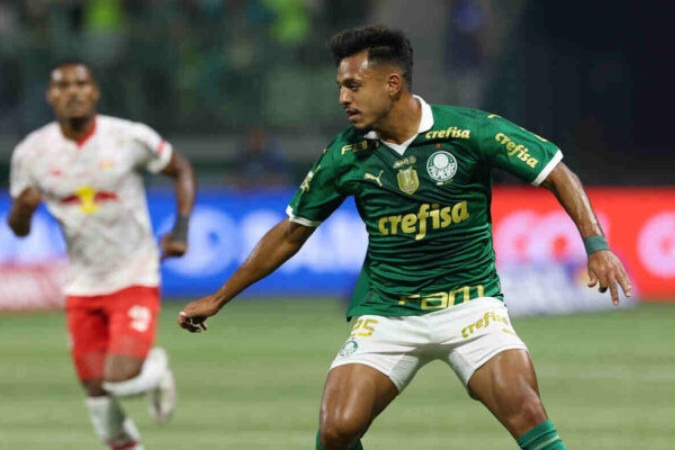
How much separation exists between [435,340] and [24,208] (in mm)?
3482

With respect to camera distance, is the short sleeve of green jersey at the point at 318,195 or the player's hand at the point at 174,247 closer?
the short sleeve of green jersey at the point at 318,195

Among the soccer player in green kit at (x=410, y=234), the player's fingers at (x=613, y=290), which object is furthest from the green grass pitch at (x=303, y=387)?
the player's fingers at (x=613, y=290)

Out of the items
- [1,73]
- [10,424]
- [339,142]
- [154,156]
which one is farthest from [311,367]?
[1,73]

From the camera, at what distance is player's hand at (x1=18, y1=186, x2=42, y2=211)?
10.0 meters

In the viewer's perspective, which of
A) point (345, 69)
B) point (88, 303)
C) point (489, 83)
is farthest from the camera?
point (489, 83)

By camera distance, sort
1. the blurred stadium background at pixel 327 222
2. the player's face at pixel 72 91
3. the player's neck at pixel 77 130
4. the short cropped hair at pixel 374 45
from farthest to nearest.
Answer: the blurred stadium background at pixel 327 222
the player's neck at pixel 77 130
the player's face at pixel 72 91
the short cropped hair at pixel 374 45

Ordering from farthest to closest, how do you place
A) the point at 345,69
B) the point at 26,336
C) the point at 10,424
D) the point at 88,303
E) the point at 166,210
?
the point at 166,210 < the point at 26,336 < the point at 10,424 < the point at 88,303 < the point at 345,69

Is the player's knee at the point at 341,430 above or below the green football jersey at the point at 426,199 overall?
below

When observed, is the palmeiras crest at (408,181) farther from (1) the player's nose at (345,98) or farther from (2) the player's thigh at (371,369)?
(2) the player's thigh at (371,369)

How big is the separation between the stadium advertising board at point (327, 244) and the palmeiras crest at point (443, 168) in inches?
450

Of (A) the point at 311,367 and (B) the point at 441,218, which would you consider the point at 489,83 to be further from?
Answer: (B) the point at 441,218

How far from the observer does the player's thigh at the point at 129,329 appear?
31.3ft

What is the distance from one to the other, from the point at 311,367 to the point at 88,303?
17.1 ft

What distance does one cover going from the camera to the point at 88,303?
9844 mm
